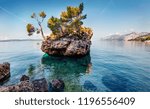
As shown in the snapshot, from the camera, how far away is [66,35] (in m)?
41.1

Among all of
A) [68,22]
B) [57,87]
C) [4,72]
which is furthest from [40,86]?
[68,22]

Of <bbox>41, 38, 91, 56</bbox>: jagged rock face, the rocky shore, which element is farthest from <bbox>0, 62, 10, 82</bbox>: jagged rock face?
<bbox>41, 38, 91, 56</bbox>: jagged rock face

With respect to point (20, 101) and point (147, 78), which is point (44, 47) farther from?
point (20, 101)

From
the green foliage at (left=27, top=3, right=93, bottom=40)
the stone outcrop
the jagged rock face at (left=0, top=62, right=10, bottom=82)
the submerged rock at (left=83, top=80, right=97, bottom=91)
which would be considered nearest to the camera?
the stone outcrop

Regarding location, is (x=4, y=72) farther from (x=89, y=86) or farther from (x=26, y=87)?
(x=89, y=86)

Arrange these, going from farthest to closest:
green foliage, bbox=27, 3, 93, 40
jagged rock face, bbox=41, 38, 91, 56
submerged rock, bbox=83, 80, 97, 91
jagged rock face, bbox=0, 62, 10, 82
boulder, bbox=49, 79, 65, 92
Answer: green foliage, bbox=27, 3, 93, 40, jagged rock face, bbox=41, 38, 91, 56, jagged rock face, bbox=0, 62, 10, 82, submerged rock, bbox=83, 80, 97, 91, boulder, bbox=49, 79, 65, 92

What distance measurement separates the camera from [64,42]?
36625mm

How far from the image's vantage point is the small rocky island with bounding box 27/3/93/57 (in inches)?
1422

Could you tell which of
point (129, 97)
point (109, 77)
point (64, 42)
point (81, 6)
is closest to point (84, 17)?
point (81, 6)

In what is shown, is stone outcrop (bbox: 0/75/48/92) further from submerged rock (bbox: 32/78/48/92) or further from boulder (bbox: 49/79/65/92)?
boulder (bbox: 49/79/65/92)

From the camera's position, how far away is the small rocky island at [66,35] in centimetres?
3612

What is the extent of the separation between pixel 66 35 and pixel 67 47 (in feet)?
18.4

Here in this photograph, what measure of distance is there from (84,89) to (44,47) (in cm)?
2383

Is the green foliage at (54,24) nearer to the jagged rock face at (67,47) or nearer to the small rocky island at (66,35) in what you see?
the small rocky island at (66,35)
